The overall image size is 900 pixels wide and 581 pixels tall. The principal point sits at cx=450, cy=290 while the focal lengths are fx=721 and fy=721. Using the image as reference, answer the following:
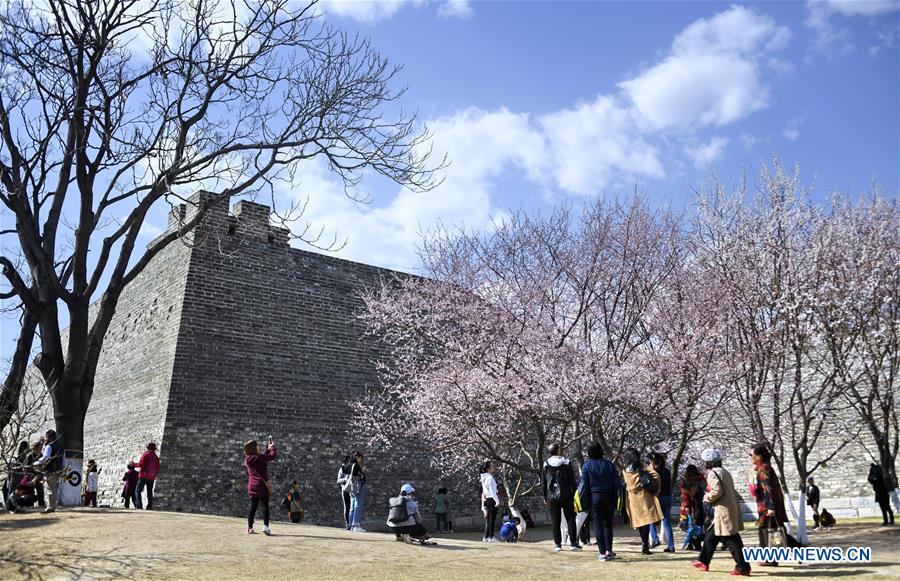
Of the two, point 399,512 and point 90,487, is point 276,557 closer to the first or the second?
point 399,512

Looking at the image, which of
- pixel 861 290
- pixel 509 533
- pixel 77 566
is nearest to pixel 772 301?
pixel 861 290

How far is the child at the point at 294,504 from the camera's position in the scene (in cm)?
1641

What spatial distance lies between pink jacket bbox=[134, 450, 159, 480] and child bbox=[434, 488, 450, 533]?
7.59 metres

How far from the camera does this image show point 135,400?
18.0 meters

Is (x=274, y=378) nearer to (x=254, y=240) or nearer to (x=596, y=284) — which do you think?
(x=254, y=240)

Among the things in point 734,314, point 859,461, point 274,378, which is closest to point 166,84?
point 274,378

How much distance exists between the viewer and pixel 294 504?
16.5 meters

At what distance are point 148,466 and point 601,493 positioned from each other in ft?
30.7

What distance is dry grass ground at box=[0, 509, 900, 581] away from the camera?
7.43 m

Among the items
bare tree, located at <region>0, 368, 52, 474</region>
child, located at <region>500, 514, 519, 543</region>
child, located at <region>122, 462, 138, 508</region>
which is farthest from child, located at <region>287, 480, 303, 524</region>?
bare tree, located at <region>0, 368, 52, 474</region>

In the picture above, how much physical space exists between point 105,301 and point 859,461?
61.9 feet

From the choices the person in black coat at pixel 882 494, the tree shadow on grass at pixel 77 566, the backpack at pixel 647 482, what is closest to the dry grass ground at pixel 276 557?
the tree shadow on grass at pixel 77 566

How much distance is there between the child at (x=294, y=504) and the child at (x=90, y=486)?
Result: 417 cm

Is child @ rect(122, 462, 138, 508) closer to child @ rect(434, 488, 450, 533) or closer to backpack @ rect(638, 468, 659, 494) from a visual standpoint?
child @ rect(434, 488, 450, 533)
